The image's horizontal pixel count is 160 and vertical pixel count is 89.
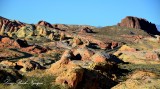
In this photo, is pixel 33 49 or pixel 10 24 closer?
pixel 33 49

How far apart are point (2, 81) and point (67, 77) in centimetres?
572

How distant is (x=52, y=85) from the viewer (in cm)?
3597

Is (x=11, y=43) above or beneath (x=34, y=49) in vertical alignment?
above

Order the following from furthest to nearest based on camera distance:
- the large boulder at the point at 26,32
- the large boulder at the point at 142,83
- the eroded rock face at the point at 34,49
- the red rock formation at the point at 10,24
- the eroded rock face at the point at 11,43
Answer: the red rock formation at the point at 10,24
the large boulder at the point at 26,32
the eroded rock face at the point at 11,43
the eroded rock face at the point at 34,49
the large boulder at the point at 142,83

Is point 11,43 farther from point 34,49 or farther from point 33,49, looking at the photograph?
point 34,49

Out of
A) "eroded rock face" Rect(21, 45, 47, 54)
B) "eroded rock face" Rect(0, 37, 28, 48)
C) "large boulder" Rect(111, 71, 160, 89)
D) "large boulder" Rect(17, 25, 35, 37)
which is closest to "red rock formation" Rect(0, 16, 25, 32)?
"large boulder" Rect(17, 25, 35, 37)

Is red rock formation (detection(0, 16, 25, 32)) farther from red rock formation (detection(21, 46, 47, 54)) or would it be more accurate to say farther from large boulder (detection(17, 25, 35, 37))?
red rock formation (detection(21, 46, 47, 54))

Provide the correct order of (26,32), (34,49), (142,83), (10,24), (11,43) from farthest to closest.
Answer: (10,24) → (26,32) → (11,43) → (34,49) → (142,83)

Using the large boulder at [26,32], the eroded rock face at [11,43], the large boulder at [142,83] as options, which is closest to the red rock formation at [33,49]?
the eroded rock face at [11,43]

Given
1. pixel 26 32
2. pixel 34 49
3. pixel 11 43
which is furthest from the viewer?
pixel 26 32

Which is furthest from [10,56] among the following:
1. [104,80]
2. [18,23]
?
[18,23]

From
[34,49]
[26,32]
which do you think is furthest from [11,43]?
[26,32]

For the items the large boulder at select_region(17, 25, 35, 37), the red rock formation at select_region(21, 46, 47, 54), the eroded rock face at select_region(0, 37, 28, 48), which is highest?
the large boulder at select_region(17, 25, 35, 37)

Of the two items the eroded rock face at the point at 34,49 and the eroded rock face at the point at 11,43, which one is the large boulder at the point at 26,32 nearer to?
the eroded rock face at the point at 11,43
